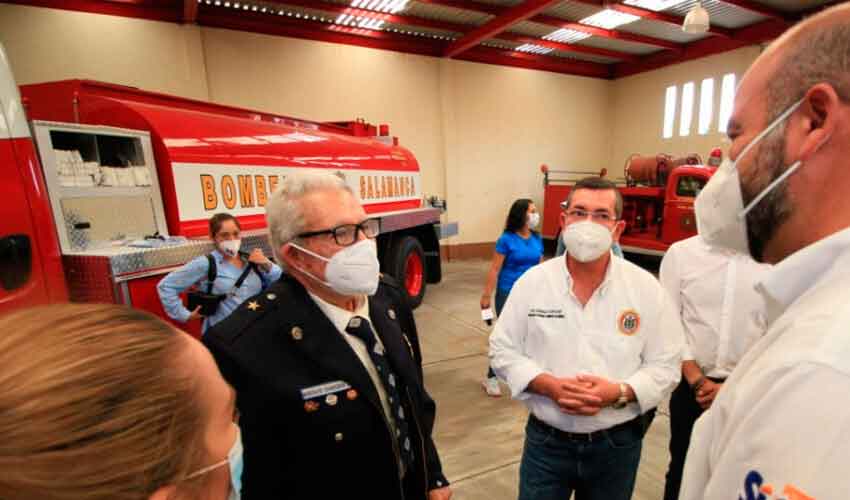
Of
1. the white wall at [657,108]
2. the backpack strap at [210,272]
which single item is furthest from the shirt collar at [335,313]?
the white wall at [657,108]

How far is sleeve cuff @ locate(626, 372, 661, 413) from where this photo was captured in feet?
4.91

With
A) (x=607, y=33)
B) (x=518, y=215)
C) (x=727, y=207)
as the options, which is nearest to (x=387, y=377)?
(x=727, y=207)

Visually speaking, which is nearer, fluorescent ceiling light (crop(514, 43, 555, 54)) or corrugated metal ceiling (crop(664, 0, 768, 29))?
corrugated metal ceiling (crop(664, 0, 768, 29))

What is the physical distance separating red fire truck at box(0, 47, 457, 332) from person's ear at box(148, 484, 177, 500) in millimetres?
2032

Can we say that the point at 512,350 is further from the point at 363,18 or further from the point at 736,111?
the point at 363,18

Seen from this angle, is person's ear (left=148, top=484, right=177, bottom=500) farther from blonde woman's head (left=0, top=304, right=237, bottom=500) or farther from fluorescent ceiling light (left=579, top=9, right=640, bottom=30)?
fluorescent ceiling light (left=579, top=9, right=640, bottom=30)

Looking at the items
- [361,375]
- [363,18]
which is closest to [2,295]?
[361,375]

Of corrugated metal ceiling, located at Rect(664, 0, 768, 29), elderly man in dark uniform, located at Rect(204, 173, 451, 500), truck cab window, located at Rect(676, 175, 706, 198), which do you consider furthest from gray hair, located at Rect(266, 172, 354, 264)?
corrugated metal ceiling, located at Rect(664, 0, 768, 29)

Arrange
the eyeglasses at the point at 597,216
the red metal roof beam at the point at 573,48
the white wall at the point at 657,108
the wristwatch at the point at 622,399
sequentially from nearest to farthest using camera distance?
the wristwatch at the point at 622,399 < the eyeglasses at the point at 597,216 < the red metal roof beam at the point at 573,48 < the white wall at the point at 657,108

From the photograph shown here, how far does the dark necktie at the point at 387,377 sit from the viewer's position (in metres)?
1.35

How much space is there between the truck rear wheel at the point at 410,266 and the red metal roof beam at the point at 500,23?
16.6 feet

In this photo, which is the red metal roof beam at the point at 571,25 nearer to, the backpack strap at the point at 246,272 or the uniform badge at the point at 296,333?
the backpack strap at the point at 246,272

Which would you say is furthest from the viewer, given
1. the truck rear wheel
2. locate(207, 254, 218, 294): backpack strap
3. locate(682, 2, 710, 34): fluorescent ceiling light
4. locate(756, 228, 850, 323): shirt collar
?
locate(682, 2, 710, 34): fluorescent ceiling light

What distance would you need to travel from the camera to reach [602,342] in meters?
1.55
